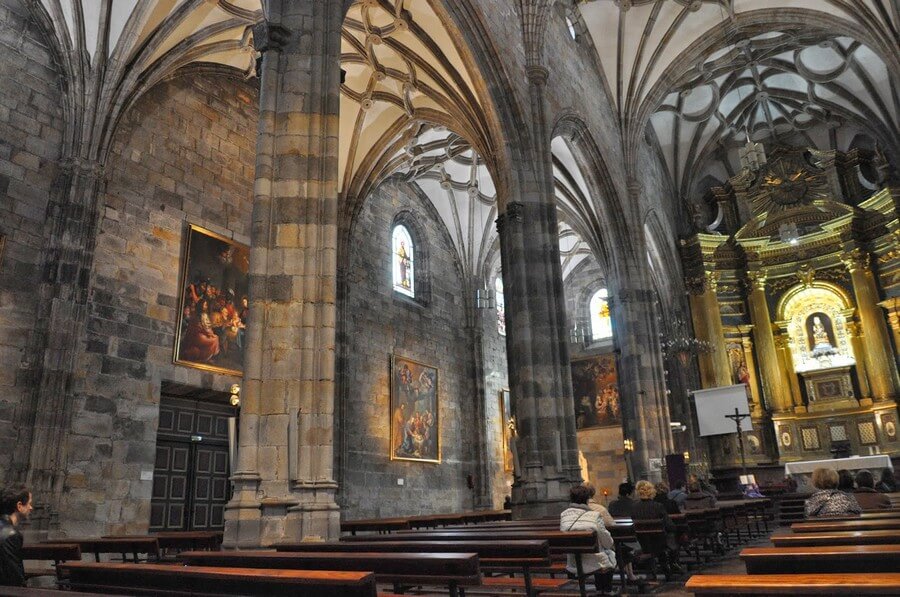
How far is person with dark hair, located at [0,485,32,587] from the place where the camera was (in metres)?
3.97

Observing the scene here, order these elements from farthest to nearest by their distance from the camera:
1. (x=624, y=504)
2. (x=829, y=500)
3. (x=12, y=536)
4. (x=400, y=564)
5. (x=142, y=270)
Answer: (x=142, y=270) → (x=624, y=504) → (x=829, y=500) → (x=12, y=536) → (x=400, y=564)

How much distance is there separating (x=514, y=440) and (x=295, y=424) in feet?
20.4

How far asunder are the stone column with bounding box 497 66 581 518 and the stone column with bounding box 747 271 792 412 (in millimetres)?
15780

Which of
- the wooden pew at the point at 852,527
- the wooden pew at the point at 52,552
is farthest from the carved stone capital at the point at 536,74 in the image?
the wooden pew at the point at 52,552

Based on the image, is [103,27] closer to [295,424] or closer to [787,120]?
[295,424]

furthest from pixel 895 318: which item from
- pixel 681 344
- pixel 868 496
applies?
pixel 868 496

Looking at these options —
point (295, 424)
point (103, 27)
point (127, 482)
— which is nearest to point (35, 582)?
point (127, 482)

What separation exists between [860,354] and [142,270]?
939 inches

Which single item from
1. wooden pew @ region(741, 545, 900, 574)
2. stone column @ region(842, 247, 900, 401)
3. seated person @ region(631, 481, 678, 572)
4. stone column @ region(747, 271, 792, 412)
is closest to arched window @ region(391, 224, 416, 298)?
stone column @ region(747, 271, 792, 412)

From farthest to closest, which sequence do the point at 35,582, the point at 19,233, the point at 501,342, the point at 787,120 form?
the point at 787,120, the point at 501,342, the point at 19,233, the point at 35,582

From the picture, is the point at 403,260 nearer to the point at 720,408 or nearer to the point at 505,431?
the point at 505,431

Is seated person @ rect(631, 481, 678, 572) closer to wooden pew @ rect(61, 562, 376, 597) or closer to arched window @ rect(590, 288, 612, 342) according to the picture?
wooden pew @ rect(61, 562, 376, 597)

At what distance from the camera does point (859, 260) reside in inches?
948

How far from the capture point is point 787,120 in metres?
27.4
